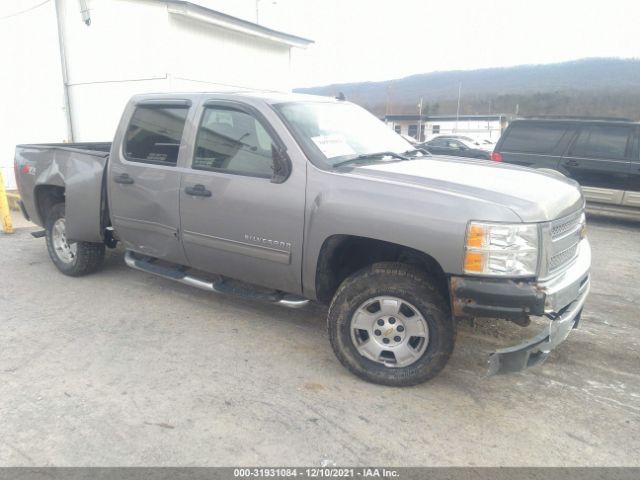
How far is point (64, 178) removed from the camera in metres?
5.13


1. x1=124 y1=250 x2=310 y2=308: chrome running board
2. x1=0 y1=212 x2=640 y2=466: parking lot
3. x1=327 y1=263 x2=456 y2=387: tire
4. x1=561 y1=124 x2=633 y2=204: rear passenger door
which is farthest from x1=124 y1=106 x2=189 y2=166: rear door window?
x1=561 y1=124 x2=633 y2=204: rear passenger door

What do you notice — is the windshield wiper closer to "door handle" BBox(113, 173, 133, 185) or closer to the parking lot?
the parking lot

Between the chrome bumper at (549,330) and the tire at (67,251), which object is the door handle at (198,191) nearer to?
the tire at (67,251)

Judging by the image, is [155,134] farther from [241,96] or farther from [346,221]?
[346,221]

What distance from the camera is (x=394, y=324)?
340cm

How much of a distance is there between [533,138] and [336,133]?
6625 mm

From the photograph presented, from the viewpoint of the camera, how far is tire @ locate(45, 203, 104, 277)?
5375 mm

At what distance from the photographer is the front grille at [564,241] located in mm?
3115

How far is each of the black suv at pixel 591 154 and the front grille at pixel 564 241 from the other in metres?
5.92

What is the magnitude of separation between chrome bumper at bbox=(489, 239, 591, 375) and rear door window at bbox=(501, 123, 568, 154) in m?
6.57

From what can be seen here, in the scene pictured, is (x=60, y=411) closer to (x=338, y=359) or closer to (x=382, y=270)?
(x=338, y=359)

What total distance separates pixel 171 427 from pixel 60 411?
0.74m

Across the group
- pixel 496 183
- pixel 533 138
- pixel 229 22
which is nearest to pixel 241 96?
pixel 496 183

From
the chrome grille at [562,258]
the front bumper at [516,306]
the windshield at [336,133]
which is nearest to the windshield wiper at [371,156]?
the windshield at [336,133]
